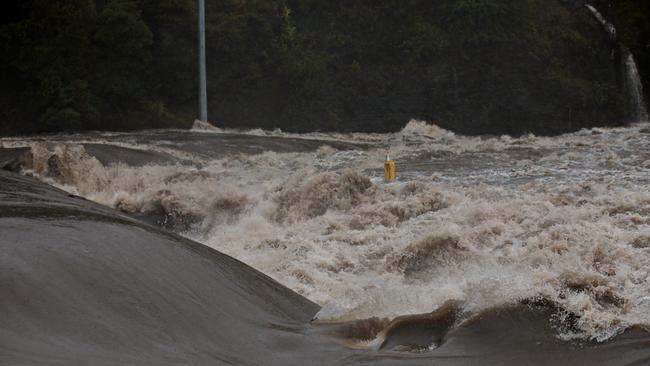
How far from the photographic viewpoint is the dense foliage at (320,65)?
25.2 metres

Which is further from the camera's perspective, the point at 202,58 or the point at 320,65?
the point at 320,65

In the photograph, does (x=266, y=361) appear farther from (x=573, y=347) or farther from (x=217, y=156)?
(x=217, y=156)

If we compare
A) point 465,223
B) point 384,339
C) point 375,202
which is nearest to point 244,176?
point 375,202

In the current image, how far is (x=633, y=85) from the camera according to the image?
25.3 metres

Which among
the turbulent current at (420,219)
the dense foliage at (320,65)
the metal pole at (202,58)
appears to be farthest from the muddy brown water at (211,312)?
the dense foliage at (320,65)

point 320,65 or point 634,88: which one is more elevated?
point 320,65

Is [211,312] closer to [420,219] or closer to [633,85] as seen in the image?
[420,219]

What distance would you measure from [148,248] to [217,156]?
10.3 metres

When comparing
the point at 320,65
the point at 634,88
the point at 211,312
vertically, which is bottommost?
the point at 211,312

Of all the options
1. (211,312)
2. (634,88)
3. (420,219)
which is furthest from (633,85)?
(211,312)

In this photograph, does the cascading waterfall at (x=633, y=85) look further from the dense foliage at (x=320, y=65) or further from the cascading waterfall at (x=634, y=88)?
the dense foliage at (x=320, y=65)

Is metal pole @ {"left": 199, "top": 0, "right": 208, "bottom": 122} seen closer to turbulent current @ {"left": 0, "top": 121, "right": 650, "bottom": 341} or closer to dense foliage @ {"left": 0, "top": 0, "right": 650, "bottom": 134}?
dense foliage @ {"left": 0, "top": 0, "right": 650, "bottom": 134}

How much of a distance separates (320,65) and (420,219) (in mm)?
19053

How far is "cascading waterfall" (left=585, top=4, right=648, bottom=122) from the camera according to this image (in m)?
24.9
